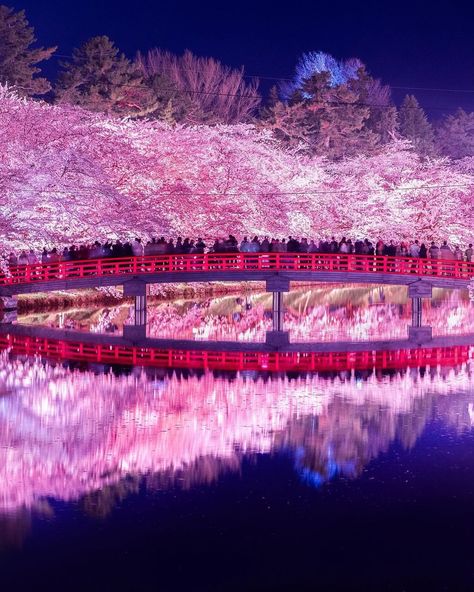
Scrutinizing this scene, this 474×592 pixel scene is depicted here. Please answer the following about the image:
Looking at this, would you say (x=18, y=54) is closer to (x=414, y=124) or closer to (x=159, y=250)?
(x=159, y=250)

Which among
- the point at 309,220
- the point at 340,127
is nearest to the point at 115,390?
the point at 309,220

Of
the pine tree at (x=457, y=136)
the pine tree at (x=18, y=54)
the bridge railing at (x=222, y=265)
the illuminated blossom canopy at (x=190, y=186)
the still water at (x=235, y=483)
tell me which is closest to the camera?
the still water at (x=235, y=483)

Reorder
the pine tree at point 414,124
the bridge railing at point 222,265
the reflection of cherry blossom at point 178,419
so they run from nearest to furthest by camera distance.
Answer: the reflection of cherry blossom at point 178,419
the bridge railing at point 222,265
the pine tree at point 414,124

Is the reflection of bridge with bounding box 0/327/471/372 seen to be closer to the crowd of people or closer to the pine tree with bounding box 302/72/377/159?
the crowd of people

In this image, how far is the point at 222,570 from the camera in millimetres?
13430

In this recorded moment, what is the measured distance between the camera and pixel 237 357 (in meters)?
31.0

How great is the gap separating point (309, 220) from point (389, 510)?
38694mm

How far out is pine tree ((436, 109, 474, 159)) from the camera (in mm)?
94000

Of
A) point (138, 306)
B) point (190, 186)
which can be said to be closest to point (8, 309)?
point (138, 306)

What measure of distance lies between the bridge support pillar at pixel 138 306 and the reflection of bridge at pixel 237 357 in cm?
325

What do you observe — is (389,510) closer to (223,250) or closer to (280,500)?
(280,500)

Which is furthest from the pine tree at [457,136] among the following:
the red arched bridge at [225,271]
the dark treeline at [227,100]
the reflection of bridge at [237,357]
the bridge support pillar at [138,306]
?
the reflection of bridge at [237,357]

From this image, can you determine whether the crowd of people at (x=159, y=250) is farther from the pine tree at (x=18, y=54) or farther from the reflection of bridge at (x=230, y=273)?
the pine tree at (x=18, y=54)

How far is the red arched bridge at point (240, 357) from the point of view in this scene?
29.2 meters
